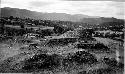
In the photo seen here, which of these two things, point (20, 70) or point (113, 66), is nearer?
point (20, 70)

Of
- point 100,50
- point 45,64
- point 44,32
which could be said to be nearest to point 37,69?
point 45,64

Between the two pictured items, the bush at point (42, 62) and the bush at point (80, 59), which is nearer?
the bush at point (42, 62)

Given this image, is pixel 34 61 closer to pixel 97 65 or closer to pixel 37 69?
pixel 37 69

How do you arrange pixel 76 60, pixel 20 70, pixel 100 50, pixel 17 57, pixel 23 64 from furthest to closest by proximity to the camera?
pixel 100 50
pixel 17 57
pixel 76 60
pixel 23 64
pixel 20 70

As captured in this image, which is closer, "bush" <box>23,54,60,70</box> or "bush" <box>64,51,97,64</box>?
"bush" <box>23,54,60,70</box>

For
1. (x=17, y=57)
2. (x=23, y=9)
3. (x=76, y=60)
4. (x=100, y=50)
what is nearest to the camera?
(x=76, y=60)

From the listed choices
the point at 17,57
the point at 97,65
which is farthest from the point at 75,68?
the point at 17,57

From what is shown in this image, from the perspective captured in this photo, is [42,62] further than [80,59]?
No

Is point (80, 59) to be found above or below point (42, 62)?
below

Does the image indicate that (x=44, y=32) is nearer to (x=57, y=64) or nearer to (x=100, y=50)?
(x=100, y=50)
